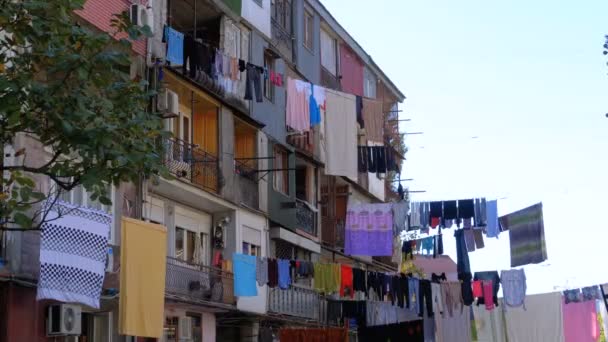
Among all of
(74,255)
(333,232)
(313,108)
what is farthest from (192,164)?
(333,232)

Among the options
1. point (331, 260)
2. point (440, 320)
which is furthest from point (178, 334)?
point (440, 320)

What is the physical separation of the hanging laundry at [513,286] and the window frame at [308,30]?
30.9 feet

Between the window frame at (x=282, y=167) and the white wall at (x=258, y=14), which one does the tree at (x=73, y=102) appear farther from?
Result: the window frame at (x=282, y=167)

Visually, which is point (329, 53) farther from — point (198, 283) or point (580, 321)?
point (580, 321)

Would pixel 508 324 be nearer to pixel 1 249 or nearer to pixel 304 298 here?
pixel 304 298

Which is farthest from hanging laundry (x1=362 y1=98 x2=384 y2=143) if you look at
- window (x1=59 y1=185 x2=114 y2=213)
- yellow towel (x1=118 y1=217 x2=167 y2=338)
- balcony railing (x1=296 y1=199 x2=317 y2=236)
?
window (x1=59 y1=185 x2=114 y2=213)

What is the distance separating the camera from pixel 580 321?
42.5 metres

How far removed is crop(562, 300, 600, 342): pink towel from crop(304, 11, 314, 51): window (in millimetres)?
14684

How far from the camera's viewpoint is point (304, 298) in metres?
32.0

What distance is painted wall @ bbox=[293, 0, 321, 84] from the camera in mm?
34372

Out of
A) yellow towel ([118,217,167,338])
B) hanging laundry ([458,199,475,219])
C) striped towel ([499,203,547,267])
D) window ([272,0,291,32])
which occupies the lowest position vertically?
yellow towel ([118,217,167,338])

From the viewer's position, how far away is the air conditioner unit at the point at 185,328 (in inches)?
1022

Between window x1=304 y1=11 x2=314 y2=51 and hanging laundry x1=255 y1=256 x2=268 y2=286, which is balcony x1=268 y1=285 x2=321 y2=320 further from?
window x1=304 y1=11 x2=314 y2=51

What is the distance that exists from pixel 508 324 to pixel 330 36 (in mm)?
13466
